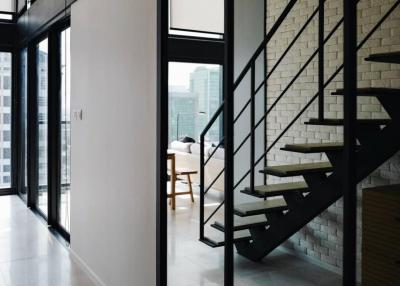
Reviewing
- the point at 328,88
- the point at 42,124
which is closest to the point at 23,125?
the point at 42,124

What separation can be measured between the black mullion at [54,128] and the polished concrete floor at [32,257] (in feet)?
1.11

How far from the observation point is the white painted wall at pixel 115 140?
2.82 meters

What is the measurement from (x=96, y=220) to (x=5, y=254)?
132cm

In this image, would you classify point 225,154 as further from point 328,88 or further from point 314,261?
point 314,261

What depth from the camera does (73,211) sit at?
438 cm

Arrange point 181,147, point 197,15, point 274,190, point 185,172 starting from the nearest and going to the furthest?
point 274,190 → point 185,172 → point 181,147 → point 197,15

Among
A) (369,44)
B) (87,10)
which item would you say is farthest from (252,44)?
(87,10)

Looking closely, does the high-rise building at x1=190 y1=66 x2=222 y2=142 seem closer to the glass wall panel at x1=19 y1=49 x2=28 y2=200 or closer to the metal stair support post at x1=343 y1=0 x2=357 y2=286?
the glass wall panel at x1=19 y1=49 x2=28 y2=200

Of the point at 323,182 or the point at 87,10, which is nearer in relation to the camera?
the point at 323,182

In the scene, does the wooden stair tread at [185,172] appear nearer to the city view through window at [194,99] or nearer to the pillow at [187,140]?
the pillow at [187,140]

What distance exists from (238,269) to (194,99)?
507 centimetres

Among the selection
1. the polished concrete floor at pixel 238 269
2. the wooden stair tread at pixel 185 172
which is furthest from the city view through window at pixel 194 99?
the polished concrete floor at pixel 238 269

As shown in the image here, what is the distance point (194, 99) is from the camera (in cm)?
881

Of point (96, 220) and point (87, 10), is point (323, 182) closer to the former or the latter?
point (96, 220)
